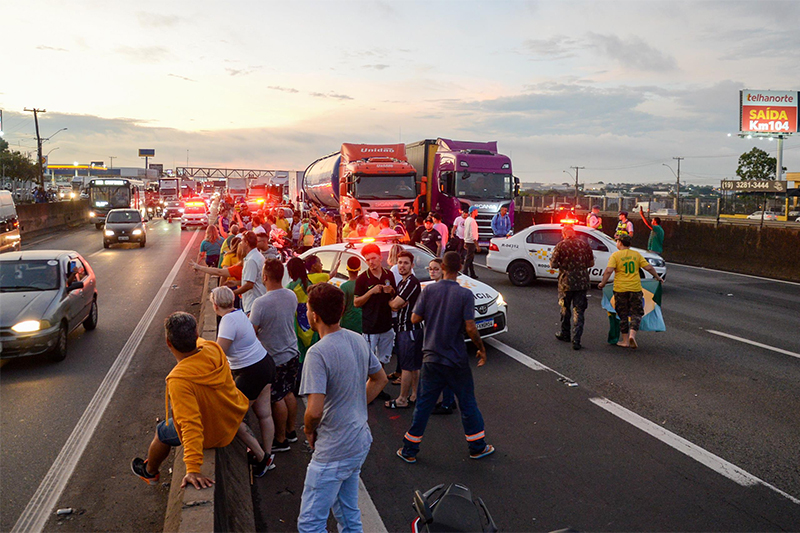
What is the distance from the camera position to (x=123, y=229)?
28266 millimetres

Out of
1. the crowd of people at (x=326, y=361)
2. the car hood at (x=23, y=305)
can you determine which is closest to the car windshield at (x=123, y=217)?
the car hood at (x=23, y=305)

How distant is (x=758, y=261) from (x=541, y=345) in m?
12.8

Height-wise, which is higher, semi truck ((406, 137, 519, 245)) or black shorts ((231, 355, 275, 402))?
semi truck ((406, 137, 519, 245))

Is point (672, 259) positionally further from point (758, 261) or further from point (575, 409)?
point (575, 409)

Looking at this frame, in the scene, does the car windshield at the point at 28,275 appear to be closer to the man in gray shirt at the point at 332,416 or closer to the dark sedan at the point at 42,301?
the dark sedan at the point at 42,301

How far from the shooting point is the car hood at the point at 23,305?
8.99m

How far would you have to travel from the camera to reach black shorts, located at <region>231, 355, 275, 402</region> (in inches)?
216

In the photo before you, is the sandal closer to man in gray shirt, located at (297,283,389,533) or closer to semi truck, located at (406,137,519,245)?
man in gray shirt, located at (297,283,389,533)

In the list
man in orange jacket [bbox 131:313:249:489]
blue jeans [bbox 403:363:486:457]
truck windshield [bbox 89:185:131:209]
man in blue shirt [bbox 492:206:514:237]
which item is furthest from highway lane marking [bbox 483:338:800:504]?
truck windshield [bbox 89:185:131:209]

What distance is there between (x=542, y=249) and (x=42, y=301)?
1082cm

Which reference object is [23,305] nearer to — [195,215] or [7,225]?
[7,225]

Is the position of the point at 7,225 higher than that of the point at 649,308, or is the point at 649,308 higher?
the point at 7,225

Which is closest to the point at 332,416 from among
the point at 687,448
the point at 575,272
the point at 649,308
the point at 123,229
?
the point at 687,448

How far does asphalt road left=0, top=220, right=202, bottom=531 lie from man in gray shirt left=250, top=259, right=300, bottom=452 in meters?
1.22
